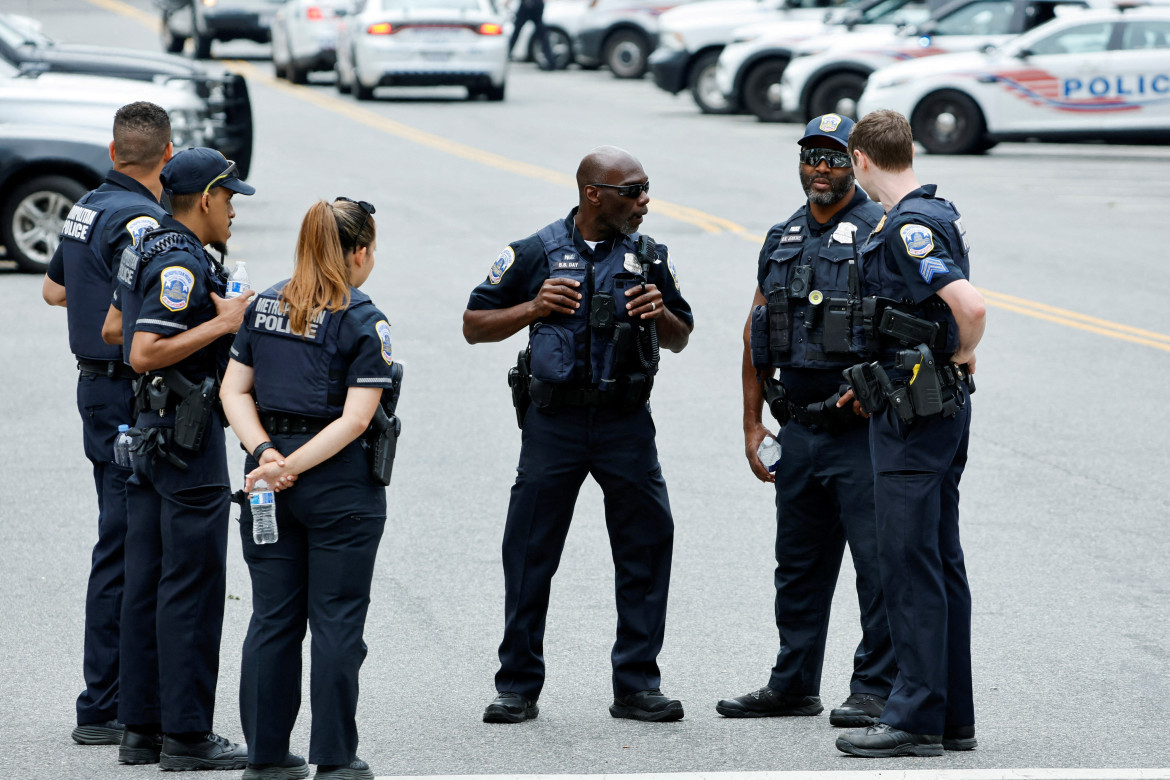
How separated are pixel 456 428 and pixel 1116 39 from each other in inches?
549

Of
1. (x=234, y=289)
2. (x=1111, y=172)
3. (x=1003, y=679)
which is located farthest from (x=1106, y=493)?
(x=1111, y=172)

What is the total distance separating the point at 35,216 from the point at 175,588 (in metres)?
9.16

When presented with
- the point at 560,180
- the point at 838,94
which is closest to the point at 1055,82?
the point at 838,94

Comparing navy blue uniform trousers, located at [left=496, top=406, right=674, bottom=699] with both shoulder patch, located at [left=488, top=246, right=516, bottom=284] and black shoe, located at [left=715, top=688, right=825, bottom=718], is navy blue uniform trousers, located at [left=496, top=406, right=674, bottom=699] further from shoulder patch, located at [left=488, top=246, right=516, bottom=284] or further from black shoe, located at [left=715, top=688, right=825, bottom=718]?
shoulder patch, located at [left=488, top=246, right=516, bottom=284]

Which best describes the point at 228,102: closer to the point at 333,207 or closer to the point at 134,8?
the point at 333,207

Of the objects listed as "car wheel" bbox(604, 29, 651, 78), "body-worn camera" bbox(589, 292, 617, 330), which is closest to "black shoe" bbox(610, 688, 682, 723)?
"body-worn camera" bbox(589, 292, 617, 330)

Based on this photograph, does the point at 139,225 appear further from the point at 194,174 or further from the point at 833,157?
the point at 833,157

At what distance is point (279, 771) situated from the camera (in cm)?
459

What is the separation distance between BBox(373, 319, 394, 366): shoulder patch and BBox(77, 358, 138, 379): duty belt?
1.07 metres

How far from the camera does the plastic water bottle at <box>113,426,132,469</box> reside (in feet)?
16.0

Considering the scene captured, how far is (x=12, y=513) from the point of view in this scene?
7.49m

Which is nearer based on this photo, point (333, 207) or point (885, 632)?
point (333, 207)

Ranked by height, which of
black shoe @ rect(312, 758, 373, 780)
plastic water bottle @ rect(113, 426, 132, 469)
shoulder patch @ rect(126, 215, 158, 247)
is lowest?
black shoe @ rect(312, 758, 373, 780)

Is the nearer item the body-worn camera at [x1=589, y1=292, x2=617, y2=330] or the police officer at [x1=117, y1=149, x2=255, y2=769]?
the police officer at [x1=117, y1=149, x2=255, y2=769]
